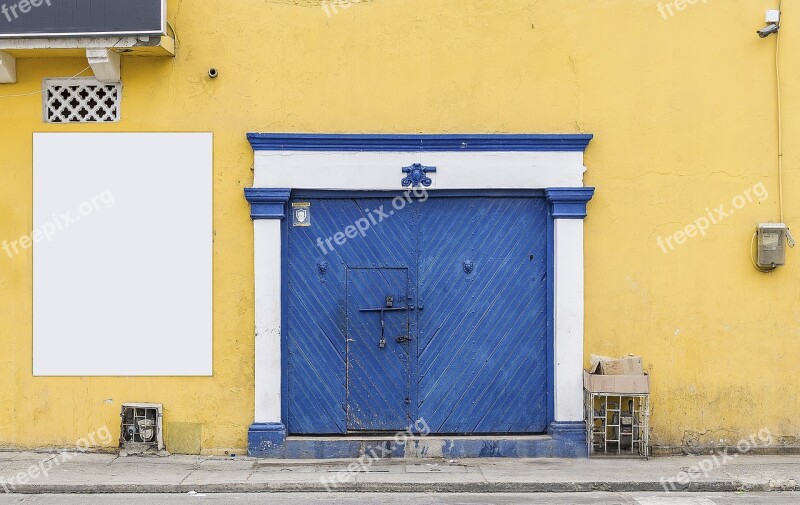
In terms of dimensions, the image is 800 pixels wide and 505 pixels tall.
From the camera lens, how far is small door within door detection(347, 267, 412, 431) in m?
8.54

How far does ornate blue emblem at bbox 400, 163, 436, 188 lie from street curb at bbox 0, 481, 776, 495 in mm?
2950

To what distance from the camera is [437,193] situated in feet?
28.0

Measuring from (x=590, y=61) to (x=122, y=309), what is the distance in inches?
214

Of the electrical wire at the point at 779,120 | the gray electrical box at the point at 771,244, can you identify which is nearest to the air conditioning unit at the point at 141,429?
the gray electrical box at the point at 771,244

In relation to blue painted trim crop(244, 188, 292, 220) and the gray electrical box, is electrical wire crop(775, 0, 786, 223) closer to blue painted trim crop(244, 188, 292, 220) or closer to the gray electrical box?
the gray electrical box

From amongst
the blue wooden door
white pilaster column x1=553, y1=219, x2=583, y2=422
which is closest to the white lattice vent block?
the blue wooden door

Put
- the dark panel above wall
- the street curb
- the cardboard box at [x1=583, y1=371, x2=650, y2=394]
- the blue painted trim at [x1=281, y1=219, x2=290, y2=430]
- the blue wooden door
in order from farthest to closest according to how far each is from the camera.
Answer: the blue wooden door < the blue painted trim at [x1=281, y1=219, x2=290, y2=430] < the cardboard box at [x1=583, y1=371, x2=650, y2=394] < the dark panel above wall < the street curb

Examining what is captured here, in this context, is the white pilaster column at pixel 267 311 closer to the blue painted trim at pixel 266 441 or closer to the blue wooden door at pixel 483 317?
the blue painted trim at pixel 266 441

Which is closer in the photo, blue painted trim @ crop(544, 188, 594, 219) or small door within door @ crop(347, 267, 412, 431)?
blue painted trim @ crop(544, 188, 594, 219)

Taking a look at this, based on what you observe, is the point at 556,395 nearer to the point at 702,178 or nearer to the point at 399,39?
the point at 702,178

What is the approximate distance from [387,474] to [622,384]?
2.48 meters

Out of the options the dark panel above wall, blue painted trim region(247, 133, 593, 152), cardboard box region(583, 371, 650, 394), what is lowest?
cardboard box region(583, 371, 650, 394)

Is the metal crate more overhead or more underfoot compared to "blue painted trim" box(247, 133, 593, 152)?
more underfoot

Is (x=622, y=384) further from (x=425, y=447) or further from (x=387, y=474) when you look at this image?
(x=387, y=474)
